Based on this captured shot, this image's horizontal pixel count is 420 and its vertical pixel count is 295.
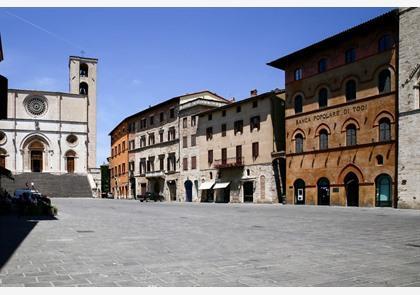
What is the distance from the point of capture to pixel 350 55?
1315 inches

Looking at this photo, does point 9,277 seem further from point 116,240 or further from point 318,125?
point 318,125

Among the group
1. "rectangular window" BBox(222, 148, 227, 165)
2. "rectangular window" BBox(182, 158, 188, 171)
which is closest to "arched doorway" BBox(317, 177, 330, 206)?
"rectangular window" BBox(222, 148, 227, 165)

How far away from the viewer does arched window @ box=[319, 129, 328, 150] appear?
34894 mm

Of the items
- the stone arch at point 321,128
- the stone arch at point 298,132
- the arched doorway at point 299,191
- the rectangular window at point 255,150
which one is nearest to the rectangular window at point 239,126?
the rectangular window at point 255,150

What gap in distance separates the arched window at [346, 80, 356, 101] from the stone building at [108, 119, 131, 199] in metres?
41.3

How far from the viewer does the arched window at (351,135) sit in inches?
1287

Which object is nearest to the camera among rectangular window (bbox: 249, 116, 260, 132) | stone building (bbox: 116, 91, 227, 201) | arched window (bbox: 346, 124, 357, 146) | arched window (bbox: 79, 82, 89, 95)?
arched window (bbox: 346, 124, 357, 146)

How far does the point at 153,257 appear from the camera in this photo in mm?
8586

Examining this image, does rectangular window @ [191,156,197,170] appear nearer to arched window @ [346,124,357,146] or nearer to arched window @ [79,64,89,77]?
arched window @ [346,124,357,146]

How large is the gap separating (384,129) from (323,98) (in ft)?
20.8

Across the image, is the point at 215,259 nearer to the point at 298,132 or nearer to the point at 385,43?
the point at 385,43
